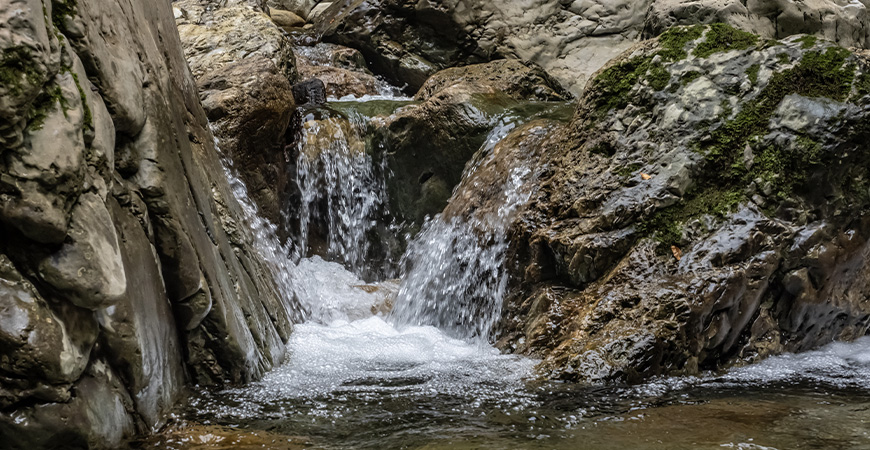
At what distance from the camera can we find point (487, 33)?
1132cm

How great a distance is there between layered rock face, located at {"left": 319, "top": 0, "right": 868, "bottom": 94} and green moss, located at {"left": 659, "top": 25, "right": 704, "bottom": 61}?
18.0 feet

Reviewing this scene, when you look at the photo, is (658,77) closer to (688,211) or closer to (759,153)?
(759,153)

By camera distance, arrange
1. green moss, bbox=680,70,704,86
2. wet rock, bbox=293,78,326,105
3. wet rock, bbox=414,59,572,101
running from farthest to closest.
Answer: wet rock, bbox=293,78,326,105 → wet rock, bbox=414,59,572,101 → green moss, bbox=680,70,704,86

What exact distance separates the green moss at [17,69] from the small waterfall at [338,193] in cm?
564

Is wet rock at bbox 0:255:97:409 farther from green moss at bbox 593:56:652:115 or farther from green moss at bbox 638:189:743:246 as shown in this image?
green moss at bbox 593:56:652:115

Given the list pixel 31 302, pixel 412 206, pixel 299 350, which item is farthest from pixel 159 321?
pixel 412 206

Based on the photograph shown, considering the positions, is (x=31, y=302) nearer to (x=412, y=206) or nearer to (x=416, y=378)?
(x=416, y=378)

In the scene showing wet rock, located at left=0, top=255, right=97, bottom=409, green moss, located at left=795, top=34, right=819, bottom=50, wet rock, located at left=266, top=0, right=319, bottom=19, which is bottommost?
wet rock, located at left=0, top=255, right=97, bottom=409

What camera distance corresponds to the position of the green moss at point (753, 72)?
4.65m

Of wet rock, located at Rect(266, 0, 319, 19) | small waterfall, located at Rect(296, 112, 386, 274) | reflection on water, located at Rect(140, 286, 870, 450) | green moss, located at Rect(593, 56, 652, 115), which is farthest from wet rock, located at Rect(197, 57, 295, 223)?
wet rock, located at Rect(266, 0, 319, 19)

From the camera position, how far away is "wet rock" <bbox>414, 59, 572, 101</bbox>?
314 inches

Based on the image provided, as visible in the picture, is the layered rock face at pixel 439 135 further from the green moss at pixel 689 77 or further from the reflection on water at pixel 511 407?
the reflection on water at pixel 511 407

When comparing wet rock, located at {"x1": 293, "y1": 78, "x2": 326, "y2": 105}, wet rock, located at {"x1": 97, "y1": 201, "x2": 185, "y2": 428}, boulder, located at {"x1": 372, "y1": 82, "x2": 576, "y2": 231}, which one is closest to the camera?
wet rock, located at {"x1": 97, "y1": 201, "x2": 185, "y2": 428}

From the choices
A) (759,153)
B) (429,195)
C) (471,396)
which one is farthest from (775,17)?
(471,396)
